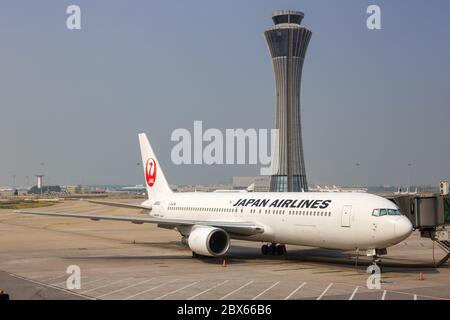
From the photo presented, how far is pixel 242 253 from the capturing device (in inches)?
1599

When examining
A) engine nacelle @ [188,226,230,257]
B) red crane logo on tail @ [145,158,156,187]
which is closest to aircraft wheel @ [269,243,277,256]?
engine nacelle @ [188,226,230,257]

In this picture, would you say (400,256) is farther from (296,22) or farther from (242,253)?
(296,22)

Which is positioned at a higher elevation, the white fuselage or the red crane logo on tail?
the red crane logo on tail

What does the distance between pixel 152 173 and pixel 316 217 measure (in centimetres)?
2006

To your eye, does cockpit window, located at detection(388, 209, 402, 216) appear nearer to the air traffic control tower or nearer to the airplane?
the airplane

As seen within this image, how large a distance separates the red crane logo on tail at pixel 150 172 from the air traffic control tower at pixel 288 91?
127 meters

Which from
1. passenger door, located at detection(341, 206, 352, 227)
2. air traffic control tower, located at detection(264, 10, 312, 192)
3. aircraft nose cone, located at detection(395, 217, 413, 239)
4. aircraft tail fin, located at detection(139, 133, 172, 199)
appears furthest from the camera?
air traffic control tower, located at detection(264, 10, 312, 192)

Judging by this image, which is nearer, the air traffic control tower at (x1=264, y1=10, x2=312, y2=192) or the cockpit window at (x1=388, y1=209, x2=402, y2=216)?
the cockpit window at (x1=388, y1=209, x2=402, y2=216)

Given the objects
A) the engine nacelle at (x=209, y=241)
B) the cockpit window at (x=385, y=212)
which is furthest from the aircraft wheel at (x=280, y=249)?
the cockpit window at (x=385, y=212)

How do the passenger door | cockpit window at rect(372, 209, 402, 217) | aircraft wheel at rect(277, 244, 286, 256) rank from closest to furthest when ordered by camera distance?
cockpit window at rect(372, 209, 402, 217)
the passenger door
aircraft wheel at rect(277, 244, 286, 256)

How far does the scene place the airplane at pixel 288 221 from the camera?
2988 centimetres

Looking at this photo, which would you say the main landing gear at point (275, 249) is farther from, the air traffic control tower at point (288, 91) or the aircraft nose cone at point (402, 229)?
the air traffic control tower at point (288, 91)

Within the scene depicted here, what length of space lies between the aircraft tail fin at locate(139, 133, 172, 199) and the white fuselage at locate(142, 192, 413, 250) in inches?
289

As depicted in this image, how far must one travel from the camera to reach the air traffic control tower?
569ft
